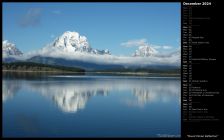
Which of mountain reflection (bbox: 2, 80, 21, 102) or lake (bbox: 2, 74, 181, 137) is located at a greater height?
mountain reflection (bbox: 2, 80, 21, 102)

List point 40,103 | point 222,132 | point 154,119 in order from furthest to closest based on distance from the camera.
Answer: point 40,103 < point 154,119 < point 222,132

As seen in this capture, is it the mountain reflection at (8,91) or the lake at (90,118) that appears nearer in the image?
the lake at (90,118)

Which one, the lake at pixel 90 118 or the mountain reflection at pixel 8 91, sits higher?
the mountain reflection at pixel 8 91

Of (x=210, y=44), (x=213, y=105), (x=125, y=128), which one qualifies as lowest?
(x=125, y=128)

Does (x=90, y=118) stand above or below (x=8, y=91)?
below

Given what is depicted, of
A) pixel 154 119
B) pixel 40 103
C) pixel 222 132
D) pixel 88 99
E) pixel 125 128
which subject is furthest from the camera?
pixel 88 99

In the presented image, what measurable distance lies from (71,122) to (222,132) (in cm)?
512

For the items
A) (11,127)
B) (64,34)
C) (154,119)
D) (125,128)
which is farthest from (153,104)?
(11,127)

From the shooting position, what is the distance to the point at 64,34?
14.5 metres

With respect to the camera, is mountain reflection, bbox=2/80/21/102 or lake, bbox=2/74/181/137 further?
mountain reflection, bbox=2/80/21/102

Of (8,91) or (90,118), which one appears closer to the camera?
(90,118)

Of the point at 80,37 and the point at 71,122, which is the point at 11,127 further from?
the point at 80,37

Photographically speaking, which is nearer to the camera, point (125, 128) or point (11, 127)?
point (11, 127)

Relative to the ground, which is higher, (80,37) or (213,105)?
(80,37)
